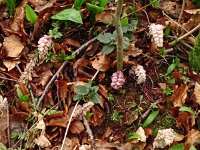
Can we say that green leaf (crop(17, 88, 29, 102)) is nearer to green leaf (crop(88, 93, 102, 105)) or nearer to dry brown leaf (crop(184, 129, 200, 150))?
green leaf (crop(88, 93, 102, 105))

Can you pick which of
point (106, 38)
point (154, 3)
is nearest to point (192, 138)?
point (106, 38)

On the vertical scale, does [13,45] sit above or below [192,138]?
above

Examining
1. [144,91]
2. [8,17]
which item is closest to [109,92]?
[144,91]

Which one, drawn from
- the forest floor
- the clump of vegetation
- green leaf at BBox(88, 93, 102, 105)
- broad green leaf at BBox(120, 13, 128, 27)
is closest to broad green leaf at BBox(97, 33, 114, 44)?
the forest floor

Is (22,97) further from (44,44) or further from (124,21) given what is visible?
(124,21)

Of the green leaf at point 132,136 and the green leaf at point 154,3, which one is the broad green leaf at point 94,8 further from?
the green leaf at point 132,136

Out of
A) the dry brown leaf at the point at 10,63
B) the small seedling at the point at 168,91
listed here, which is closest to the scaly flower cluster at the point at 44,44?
the dry brown leaf at the point at 10,63
